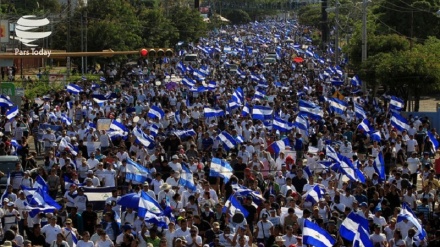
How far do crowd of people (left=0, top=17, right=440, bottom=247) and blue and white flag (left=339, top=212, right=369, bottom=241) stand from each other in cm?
9

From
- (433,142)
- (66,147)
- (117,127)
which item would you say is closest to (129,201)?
(66,147)

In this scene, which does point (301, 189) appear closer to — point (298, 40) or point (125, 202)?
point (125, 202)

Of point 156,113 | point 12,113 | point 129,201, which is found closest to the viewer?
point 129,201

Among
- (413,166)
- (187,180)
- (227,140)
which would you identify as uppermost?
(187,180)

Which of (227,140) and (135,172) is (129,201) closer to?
(135,172)

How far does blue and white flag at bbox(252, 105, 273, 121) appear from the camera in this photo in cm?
3212

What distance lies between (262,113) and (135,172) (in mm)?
10681

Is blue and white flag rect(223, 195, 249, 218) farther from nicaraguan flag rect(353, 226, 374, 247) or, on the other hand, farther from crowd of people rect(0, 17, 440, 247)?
nicaraguan flag rect(353, 226, 374, 247)

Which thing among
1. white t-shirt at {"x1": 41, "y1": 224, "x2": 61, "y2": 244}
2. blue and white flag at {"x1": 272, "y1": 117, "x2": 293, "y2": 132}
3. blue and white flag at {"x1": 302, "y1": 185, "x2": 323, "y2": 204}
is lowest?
blue and white flag at {"x1": 272, "y1": 117, "x2": 293, "y2": 132}

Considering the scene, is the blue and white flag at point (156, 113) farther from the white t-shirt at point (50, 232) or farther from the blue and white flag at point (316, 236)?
the blue and white flag at point (316, 236)

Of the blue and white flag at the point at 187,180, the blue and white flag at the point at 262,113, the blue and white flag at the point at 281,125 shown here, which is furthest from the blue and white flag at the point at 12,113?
the blue and white flag at the point at 187,180

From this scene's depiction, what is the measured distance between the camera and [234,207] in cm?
1814

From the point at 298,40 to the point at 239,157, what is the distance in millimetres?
107191

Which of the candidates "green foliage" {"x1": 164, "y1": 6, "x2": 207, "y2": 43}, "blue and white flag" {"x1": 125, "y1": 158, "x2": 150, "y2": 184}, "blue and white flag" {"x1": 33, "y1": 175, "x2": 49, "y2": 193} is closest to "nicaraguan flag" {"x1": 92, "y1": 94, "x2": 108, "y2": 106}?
"blue and white flag" {"x1": 125, "y1": 158, "x2": 150, "y2": 184}
